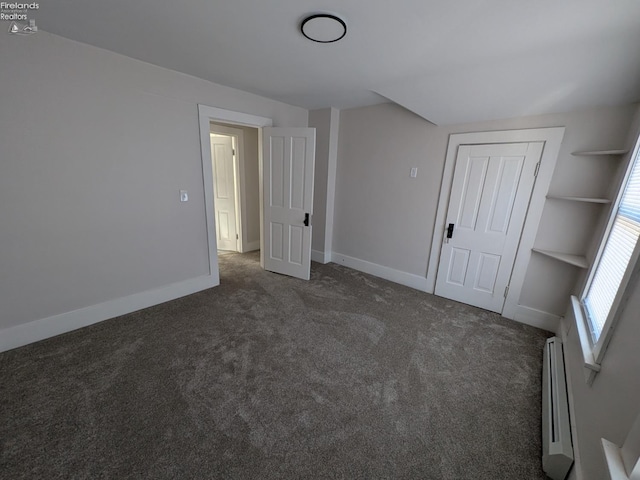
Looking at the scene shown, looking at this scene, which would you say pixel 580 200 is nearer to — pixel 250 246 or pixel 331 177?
pixel 331 177

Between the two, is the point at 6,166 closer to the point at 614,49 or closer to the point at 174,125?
the point at 174,125

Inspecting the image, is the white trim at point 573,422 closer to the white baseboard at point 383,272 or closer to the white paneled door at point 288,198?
the white baseboard at point 383,272

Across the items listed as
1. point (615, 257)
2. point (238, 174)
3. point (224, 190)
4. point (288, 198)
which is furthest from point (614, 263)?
point (224, 190)

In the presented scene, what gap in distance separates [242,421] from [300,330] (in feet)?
3.25

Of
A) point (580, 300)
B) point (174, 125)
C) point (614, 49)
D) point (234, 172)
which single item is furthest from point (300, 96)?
point (580, 300)

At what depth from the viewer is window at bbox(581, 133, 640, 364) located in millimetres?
1338

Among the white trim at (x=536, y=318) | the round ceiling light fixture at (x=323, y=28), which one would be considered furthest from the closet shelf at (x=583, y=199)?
the round ceiling light fixture at (x=323, y=28)

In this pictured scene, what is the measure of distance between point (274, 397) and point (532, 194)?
3.04m

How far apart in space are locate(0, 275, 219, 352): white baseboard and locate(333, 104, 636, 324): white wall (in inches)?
96.6

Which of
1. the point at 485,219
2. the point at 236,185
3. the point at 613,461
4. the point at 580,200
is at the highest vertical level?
the point at 580,200

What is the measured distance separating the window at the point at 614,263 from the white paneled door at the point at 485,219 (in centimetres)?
67

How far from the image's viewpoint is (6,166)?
1.84 metres

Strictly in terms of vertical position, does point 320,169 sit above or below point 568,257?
above

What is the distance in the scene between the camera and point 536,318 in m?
2.67
